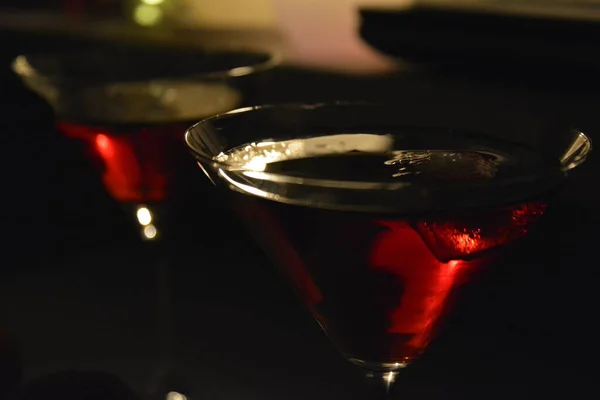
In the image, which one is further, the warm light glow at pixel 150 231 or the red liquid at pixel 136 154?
the warm light glow at pixel 150 231

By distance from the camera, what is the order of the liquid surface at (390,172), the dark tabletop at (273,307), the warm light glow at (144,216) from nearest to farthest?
the liquid surface at (390,172) → the dark tabletop at (273,307) → the warm light glow at (144,216)

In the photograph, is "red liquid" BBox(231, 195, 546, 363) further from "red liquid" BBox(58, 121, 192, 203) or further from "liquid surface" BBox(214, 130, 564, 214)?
"red liquid" BBox(58, 121, 192, 203)

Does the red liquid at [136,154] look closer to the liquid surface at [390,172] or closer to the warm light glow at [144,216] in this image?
the warm light glow at [144,216]

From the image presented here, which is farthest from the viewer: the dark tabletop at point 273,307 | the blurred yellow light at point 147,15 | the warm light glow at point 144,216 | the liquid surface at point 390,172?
the blurred yellow light at point 147,15

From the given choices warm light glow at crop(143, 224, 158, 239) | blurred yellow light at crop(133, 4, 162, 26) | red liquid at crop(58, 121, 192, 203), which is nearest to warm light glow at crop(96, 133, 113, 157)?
red liquid at crop(58, 121, 192, 203)

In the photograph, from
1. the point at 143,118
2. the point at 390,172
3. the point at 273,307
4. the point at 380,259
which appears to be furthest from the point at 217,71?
the point at 380,259

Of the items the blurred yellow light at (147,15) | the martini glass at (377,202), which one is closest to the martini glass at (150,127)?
the martini glass at (377,202)

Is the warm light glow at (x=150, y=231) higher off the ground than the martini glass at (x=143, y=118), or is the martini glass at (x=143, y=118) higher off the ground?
the martini glass at (x=143, y=118)
